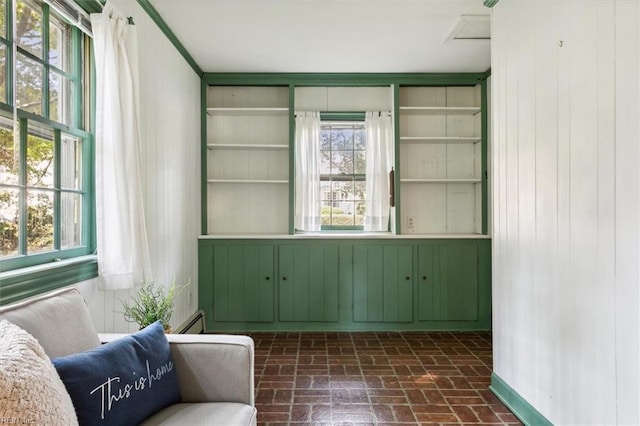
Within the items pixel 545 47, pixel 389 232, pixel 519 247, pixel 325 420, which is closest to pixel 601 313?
pixel 519 247

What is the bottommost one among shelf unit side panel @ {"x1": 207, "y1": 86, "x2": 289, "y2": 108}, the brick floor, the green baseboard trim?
the brick floor

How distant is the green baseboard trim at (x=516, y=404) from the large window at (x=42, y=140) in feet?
9.00

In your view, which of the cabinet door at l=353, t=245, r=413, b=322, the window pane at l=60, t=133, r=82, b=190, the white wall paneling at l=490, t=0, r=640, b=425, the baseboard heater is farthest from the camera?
the cabinet door at l=353, t=245, r=413, b=322

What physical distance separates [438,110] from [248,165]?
2.26 meters

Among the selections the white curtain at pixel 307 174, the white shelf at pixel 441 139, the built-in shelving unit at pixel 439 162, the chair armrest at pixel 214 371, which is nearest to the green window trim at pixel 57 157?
the chair armrest at pixel 214 371

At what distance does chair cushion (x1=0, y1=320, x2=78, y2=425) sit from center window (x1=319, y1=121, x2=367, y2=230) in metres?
3.43

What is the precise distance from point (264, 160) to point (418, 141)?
180 centimetres

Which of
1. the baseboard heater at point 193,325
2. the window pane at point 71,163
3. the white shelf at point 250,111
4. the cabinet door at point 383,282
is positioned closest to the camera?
the window pane at point 71,163

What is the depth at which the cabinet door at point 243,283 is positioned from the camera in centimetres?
401

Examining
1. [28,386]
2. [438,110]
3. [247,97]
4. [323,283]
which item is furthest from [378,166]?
[28,386]

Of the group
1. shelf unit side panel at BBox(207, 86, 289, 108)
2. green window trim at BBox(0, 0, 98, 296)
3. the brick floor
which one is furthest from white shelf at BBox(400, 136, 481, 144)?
green window trim at BBox(0, 0, 98, 296)

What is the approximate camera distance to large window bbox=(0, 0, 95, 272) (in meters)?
1.61

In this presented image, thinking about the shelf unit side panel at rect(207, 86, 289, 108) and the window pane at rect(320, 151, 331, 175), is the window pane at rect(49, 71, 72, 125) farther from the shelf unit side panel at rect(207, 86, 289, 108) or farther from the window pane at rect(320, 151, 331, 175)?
the window pane at rect(320, 151, 331, 175)

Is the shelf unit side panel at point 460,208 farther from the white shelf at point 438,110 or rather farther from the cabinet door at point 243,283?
the cabinet door at point 243,283
